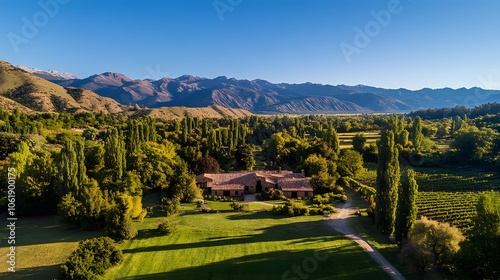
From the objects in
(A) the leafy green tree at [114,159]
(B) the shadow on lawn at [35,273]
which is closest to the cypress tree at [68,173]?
(A) the leafy green tree at [114,159]

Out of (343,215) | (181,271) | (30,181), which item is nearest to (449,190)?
(343,215)

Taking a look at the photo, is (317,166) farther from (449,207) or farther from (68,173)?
(68,173)

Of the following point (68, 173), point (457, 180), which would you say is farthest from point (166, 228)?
point (457, 180)

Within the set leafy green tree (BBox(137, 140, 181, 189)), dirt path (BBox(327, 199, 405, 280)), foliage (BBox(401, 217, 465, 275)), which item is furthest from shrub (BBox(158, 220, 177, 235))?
foliage (BBox(401, 217, 465, 275))

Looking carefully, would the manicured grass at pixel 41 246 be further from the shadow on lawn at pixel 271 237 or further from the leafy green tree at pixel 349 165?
the leafy green tree at pixel 349 165

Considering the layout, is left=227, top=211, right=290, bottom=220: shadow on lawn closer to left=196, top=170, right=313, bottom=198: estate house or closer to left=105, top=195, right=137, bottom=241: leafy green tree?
left=196, top=170, right=313, bottom=198: estate house

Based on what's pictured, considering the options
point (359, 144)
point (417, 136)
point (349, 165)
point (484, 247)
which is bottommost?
point (349, 165)
